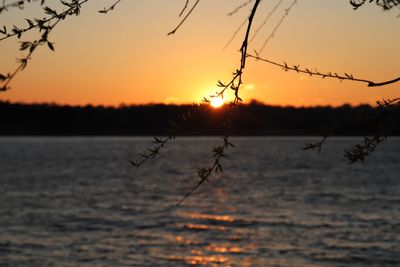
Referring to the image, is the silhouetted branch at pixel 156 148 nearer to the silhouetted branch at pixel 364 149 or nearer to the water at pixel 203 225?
the silhouetted branch at pixel 364 149

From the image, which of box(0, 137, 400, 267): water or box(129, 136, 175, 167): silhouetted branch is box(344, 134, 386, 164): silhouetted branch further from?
box(0, 137, 400, 267): water

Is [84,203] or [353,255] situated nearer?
[353,255]

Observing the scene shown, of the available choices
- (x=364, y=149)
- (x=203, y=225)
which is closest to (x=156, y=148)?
(x=364, y=149)

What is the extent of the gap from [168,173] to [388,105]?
6361 cm

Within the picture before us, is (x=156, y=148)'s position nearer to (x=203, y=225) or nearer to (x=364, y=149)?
(x=364, y=149)

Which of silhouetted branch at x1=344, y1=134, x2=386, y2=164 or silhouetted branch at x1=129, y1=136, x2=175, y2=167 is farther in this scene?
silhouetted branch at x1=344, y1=134, x2=386, y2=164

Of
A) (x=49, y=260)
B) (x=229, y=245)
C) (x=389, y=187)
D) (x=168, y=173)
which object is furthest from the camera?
(x=168, y=173)

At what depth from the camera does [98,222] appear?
92.6 feet

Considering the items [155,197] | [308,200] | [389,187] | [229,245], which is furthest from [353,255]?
[389,187]

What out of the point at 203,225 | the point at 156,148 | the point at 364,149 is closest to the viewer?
the point at 156,148

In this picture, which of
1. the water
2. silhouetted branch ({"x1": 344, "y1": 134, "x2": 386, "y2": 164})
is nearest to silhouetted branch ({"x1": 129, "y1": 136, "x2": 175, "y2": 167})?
silhouetted branch ({"x1": 344, "y1": 134, "x2": 386, "y2": 164})

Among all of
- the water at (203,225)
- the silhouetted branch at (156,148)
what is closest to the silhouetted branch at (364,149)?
the silhouetted branch at (156,148)

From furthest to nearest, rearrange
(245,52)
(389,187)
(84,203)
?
(389,187) → (84,203) → (245,52)

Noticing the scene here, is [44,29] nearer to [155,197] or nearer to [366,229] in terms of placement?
[366,229]
